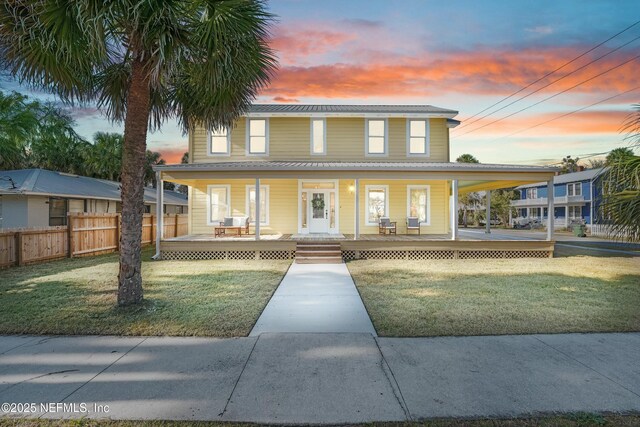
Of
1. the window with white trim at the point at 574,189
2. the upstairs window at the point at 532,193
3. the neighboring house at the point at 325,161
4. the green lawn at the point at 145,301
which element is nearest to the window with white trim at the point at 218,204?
the neighboring house at the point at 325,161

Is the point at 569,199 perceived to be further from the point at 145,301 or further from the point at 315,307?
the point at 145,301

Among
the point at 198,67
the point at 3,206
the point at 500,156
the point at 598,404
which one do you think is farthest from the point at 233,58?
the point at 500,156

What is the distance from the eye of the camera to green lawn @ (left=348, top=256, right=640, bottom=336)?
4688 millimetres

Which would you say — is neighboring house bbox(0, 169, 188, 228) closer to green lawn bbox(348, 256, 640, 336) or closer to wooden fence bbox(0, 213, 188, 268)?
wooden fence bbox(0, 213, 188, 268)

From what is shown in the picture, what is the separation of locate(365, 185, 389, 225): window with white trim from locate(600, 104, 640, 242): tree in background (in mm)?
8270

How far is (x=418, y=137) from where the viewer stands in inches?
574

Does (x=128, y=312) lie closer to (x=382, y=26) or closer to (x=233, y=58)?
(x=233, y=58)

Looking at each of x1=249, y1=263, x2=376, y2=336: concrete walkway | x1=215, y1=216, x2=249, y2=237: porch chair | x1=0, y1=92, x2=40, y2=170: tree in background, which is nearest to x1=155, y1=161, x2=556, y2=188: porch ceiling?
x1=215, y1=216, x2=249, y2=237: porch chair

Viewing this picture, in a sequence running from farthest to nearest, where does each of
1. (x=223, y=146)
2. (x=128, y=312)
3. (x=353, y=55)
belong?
(x=223, y=146) < (x=353, y=55) < (x=128, y=312)

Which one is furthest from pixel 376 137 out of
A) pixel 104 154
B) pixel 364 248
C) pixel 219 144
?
pixel 104 154

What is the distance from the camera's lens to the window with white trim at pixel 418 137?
1454 cm

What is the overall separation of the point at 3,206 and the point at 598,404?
68.9ft

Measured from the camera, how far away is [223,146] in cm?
1442

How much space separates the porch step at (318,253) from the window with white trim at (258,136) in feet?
18.1
